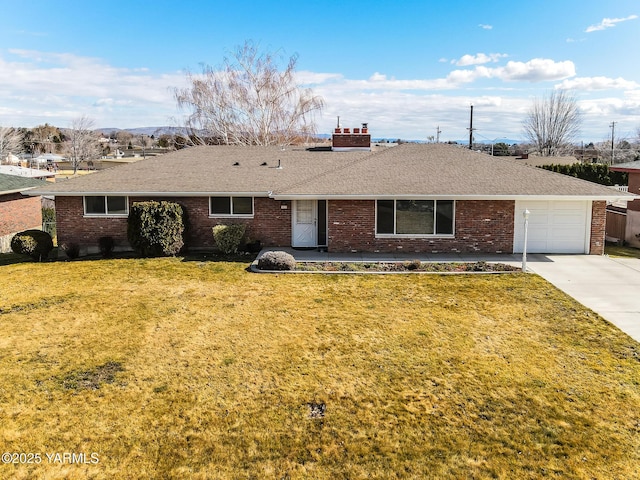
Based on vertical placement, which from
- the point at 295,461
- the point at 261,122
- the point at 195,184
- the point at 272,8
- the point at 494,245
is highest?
the point at 272,8

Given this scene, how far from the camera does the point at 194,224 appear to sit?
18312 millimetres

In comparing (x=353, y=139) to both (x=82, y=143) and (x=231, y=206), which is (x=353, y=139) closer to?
(x=231, y=206)

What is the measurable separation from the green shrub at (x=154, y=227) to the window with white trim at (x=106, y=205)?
1288 millimetres

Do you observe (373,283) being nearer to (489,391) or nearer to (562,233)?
(489,391)

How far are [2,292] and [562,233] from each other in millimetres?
17582

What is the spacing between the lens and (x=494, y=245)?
16953 millimetres

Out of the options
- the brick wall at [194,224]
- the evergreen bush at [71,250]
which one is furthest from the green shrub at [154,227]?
A: the evergreen bush at [71,250]

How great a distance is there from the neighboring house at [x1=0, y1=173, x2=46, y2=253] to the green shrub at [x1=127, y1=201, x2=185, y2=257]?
7777 millimetres

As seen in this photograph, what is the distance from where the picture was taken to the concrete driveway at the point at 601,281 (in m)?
10.9

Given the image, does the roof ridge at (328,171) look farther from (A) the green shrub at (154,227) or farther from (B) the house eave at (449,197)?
(A) the green shrub at (154,227)

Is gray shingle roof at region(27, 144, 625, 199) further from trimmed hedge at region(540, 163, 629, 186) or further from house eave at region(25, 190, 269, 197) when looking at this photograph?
trimmed hedge at region(540, 163, 629, 186)

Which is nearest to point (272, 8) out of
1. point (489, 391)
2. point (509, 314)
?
point (509, 314)

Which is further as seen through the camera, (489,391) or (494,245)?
(494,245)

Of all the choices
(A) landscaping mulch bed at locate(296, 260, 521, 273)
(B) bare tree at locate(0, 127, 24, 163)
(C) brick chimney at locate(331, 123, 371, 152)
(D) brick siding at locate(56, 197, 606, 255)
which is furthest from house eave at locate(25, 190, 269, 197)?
(B) bare tree at locate(0, 127, 24, 163)
